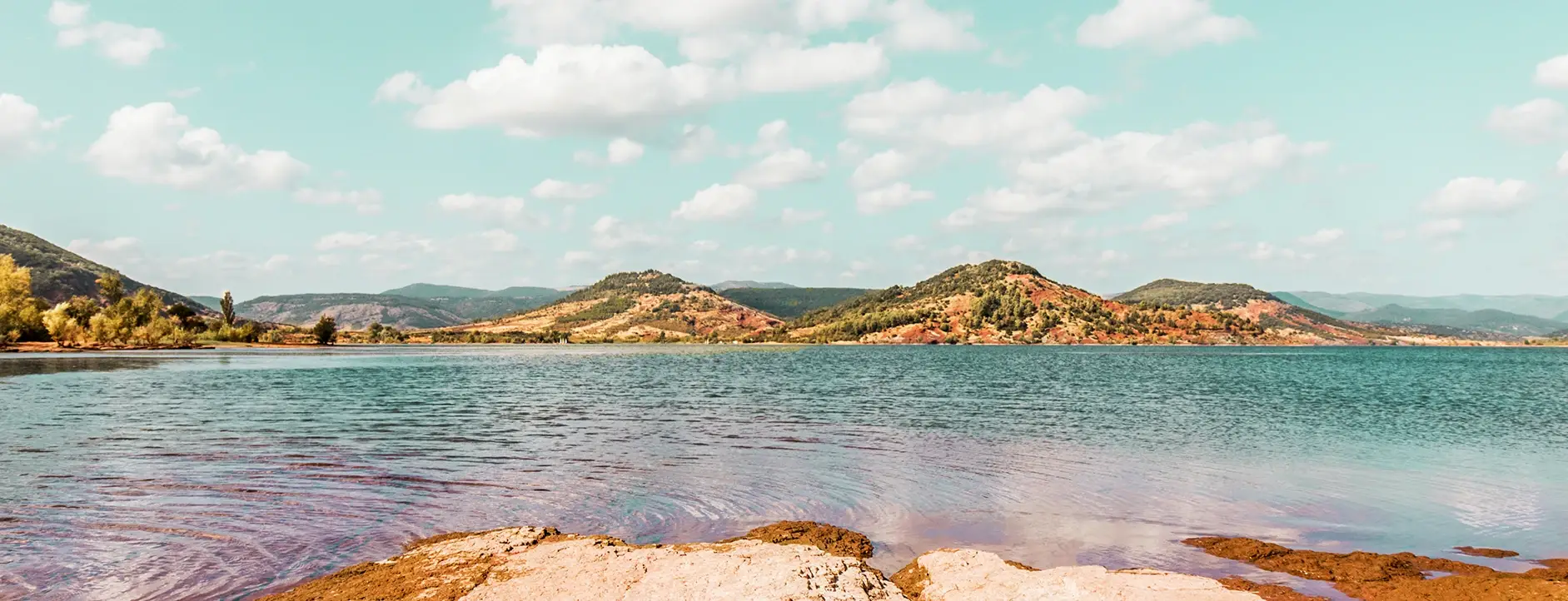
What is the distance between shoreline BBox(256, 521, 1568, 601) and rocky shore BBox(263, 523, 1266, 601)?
38 mm

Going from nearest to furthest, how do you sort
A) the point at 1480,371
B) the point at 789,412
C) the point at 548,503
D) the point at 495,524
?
the point at 495,524
the point at 548,503
the point at 789,412
the point at 1480,371

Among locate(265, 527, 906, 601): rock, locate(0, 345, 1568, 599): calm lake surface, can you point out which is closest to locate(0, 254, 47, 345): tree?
locate(0, 345, 1568, 599): calm lake surface

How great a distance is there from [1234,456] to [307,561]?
36.8 metres

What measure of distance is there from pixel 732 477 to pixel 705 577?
1532 cm

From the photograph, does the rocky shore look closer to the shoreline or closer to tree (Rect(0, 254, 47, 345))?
the shoreline

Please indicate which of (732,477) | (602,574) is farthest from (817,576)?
(732,477)

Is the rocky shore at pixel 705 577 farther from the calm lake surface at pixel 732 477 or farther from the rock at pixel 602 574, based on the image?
the calm lake surface at pixel 732 477

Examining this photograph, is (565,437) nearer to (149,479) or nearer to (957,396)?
(149,479)

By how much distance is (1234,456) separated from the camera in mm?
36625

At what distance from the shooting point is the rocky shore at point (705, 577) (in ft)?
46.8

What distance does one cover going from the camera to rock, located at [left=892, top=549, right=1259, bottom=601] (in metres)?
14.6

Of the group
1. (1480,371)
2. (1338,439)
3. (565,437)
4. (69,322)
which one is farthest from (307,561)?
(69,322)

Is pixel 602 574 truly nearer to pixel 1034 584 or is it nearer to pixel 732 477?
pixel 1034 584

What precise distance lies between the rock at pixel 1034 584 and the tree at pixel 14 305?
214258 millimetres
